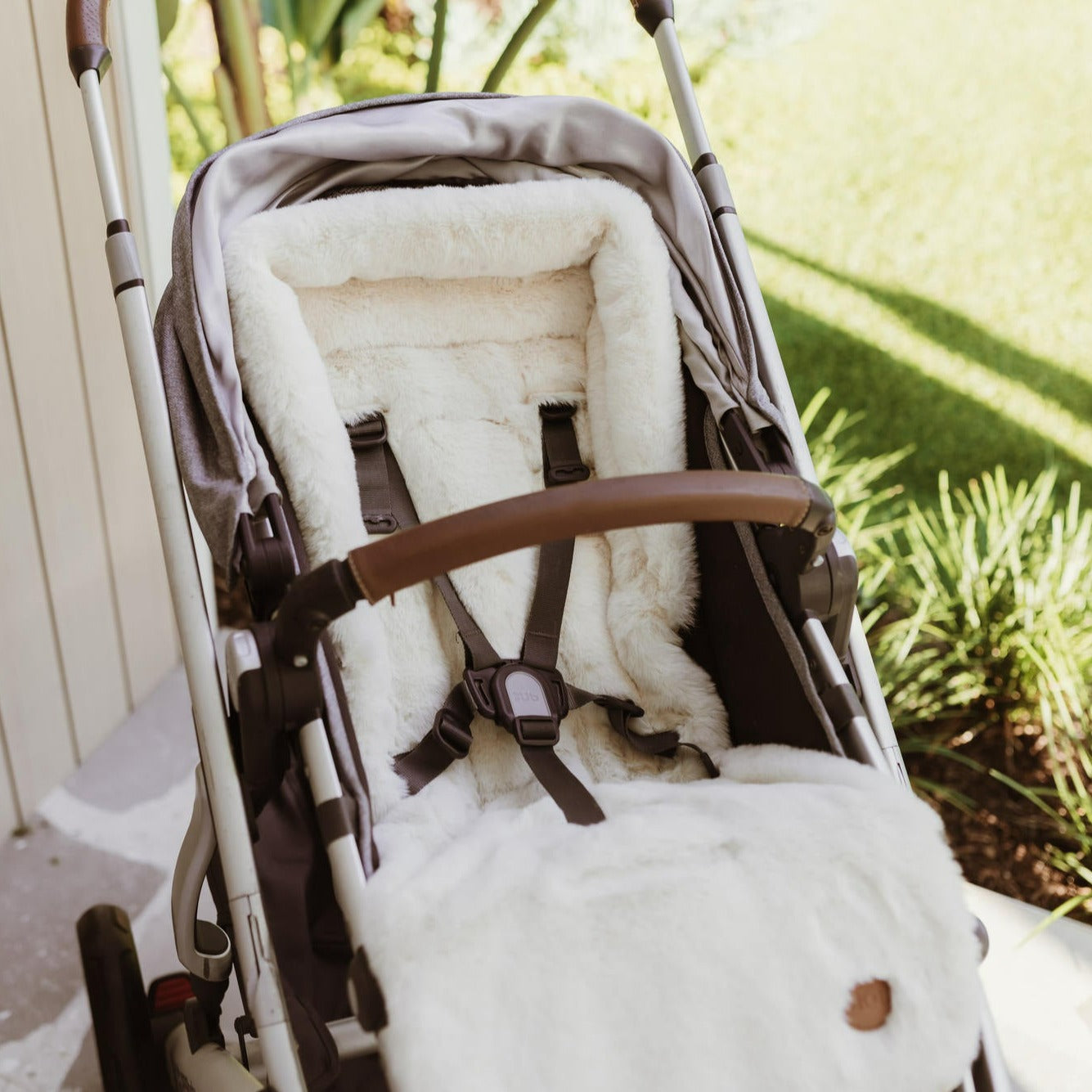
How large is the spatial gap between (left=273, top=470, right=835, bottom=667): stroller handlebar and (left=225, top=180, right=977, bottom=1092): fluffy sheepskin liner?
251 millimetres

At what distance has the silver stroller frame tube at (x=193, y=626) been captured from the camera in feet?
2.91

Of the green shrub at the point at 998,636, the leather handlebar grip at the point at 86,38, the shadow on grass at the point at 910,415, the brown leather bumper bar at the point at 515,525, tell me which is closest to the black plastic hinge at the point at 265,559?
the brown leather bumper bar at the point at 515,525

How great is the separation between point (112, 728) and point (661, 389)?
141 cm

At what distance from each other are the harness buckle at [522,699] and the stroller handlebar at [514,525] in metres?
0.45

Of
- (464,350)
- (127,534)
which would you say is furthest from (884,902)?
(127,534)

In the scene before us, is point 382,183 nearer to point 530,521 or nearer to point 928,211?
point 530,521

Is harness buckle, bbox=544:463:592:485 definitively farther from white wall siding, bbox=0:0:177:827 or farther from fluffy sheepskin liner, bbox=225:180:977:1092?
white wall siding, bbox=0:0:177:827

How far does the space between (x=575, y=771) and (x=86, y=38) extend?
41.9 inches

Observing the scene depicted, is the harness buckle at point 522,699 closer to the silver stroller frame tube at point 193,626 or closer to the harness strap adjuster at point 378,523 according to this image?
the harness strap adjuster at point 378,523

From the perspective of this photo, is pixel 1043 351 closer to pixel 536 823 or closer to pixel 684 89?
pixel 684 89

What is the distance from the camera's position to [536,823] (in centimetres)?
99

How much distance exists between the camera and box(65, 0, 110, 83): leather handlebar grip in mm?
1203

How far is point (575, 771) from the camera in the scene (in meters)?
1.29

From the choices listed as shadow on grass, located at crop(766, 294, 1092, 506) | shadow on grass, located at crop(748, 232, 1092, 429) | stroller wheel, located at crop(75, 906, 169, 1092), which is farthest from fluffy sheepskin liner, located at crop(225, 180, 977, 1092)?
shadow on grass, located at crop(748, 232, 1092, 429)
